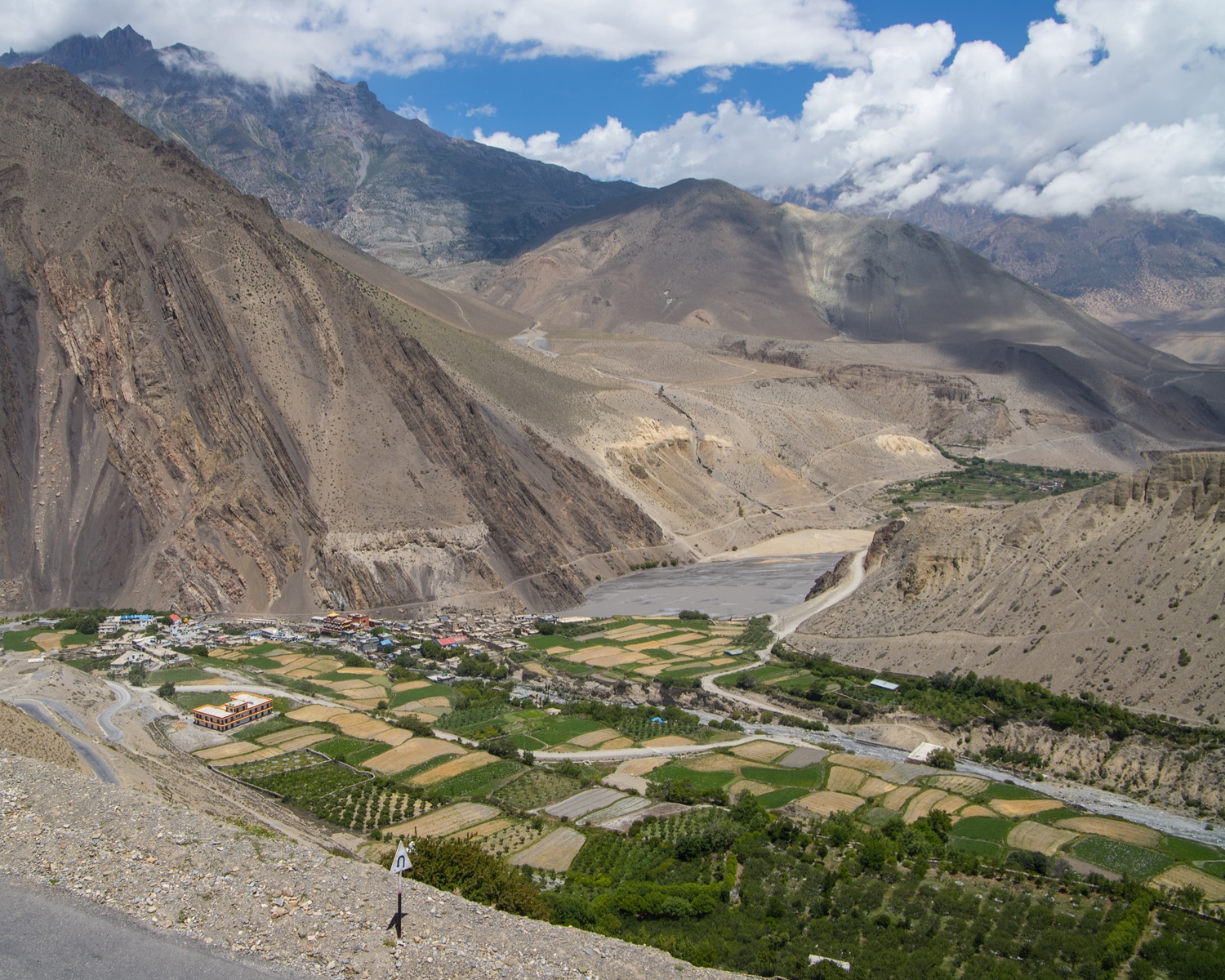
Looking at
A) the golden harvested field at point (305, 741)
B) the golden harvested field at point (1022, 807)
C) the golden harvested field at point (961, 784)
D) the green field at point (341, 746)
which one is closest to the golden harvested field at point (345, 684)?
the golden harvested field at point (305, 741)

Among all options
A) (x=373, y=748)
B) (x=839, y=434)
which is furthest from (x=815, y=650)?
(x=839, y=434)

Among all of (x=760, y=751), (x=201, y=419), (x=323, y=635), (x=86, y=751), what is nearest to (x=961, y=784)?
(x=760, y=751)

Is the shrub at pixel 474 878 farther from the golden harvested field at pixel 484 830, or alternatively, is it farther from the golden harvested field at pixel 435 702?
the golden harvested field at pixel 435 702

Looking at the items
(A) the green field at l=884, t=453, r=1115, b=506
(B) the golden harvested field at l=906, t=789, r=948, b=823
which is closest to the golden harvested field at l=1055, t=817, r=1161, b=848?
(B) the golden harvested field at l=906, t=789, r=948, b=823

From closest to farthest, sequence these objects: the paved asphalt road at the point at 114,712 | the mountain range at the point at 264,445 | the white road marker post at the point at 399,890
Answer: the white road marker post at the point at 399,890
the paved asphalt road at the point at 114,712
the mountain range at the point at 264,445

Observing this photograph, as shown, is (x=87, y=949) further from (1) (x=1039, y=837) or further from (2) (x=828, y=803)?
(1) (x=1039, y=837)
